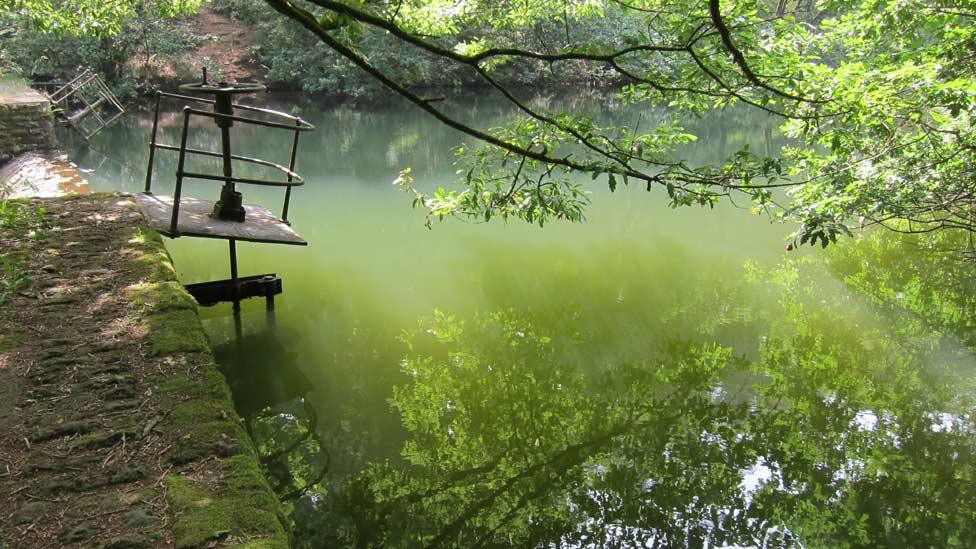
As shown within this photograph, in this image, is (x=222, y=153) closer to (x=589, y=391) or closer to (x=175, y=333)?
(x=175, y=333)

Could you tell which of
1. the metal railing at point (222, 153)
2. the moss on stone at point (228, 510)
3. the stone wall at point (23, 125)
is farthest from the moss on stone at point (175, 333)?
the stone wall at point (23, 125)

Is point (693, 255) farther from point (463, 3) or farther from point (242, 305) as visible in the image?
→ point (242, 305)

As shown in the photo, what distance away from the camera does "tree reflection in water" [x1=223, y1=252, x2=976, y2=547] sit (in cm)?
411

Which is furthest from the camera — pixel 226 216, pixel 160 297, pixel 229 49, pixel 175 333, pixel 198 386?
pixel 229 49

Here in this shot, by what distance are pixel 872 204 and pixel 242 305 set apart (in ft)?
20.5

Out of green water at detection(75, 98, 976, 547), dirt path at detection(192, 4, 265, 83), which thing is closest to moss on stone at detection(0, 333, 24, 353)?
green water at detection(75, 98, 976, 547)

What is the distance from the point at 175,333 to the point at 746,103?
5015mm

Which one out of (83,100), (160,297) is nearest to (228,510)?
(160,297)

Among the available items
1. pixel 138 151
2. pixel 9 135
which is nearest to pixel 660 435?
pixel 9 135

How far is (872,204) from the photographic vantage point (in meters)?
6.39

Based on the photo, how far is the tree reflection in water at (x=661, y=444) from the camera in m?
4.11

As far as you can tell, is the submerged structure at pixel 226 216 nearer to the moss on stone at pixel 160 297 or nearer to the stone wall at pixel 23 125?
the moss on stone at pixel 160 297

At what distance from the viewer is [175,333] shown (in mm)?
3734

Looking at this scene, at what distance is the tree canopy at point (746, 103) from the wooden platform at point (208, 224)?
1.35 metres
